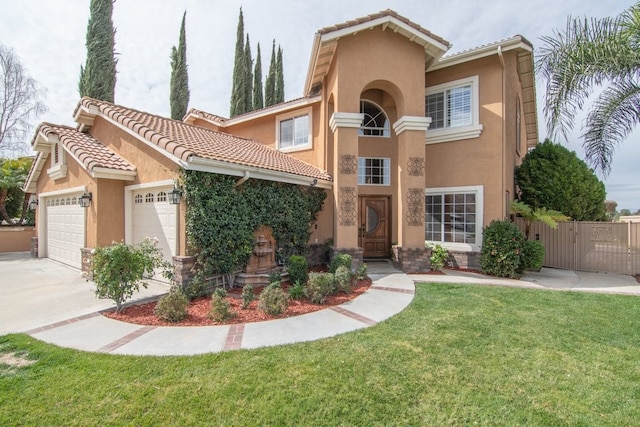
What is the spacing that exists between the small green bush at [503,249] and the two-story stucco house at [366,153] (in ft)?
2.84

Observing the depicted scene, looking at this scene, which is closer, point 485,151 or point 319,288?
point 319,288

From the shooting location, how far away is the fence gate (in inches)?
440

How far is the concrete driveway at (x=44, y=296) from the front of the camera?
6.30 metres

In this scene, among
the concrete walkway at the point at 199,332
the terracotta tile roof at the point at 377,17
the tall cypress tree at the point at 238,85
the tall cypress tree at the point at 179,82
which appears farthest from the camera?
the tall cypress tree at the point at 238,85

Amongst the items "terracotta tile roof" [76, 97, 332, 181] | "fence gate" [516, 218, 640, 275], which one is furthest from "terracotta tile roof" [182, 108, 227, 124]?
"fence gate" [516, 218, 640, 275]

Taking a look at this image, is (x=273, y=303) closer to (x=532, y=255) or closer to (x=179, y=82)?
(x=532, y=255)

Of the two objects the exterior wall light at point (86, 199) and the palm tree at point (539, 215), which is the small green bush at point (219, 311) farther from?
the palm tree at point (539, 215)

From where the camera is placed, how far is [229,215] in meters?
8.43

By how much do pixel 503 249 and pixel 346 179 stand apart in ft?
19.8

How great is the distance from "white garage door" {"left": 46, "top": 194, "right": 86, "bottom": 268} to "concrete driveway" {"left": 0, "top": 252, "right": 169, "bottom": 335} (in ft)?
2.41

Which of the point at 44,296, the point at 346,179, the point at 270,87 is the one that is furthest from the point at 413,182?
the point at 270,87

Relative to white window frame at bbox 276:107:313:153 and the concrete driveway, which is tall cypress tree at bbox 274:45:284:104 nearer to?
white window frame at bbox 276:107:313:153

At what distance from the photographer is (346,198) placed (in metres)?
11.2

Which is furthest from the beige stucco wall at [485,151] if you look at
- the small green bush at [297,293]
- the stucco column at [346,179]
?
the small green bush at [297,293]
